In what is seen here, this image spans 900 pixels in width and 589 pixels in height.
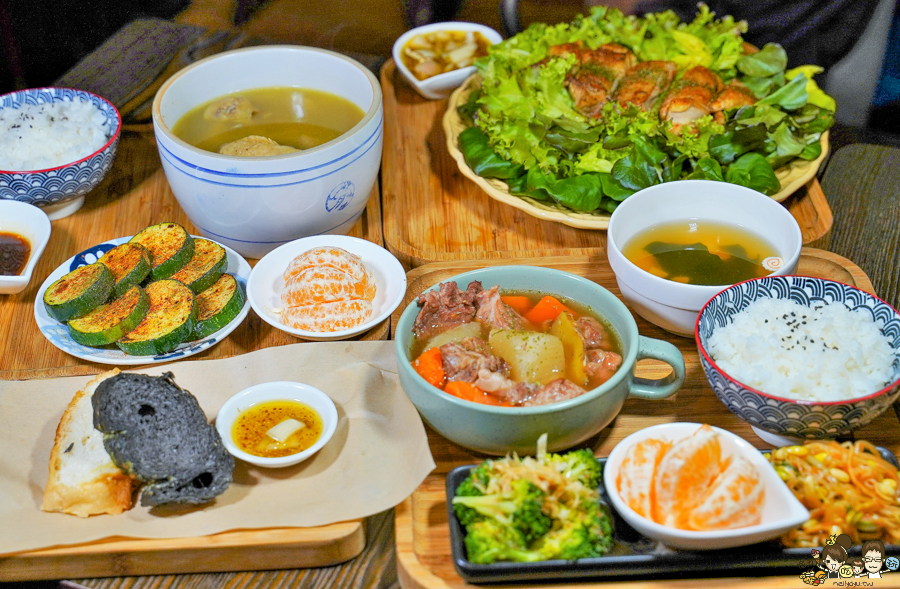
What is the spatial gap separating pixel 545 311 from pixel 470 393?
0.38 m

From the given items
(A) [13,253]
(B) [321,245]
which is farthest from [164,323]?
(A) [13,253]

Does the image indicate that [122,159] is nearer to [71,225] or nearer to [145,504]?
[71,225]

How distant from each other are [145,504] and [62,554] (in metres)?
0.20

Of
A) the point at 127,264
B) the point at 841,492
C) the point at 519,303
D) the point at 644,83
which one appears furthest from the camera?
the point at 644,83

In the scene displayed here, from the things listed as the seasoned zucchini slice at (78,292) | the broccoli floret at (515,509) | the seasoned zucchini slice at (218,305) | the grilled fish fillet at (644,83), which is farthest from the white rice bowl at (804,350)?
the seasoned zucchini slice at (78,292)

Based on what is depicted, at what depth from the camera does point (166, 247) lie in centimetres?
241

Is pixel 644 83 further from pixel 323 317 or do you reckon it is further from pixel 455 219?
pixel 323 317

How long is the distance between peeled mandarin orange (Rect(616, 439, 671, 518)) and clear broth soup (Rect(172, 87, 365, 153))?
1.57 m

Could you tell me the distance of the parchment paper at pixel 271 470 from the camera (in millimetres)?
1722

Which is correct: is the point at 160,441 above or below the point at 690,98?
below

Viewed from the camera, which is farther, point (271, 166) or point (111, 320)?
point (271, 166)

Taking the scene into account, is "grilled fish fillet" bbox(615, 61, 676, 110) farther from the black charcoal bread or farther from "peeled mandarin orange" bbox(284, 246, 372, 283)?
the black charcoal bread

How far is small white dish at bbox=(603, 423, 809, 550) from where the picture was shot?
1.45 m

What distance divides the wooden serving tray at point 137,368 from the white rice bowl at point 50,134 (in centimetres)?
20
